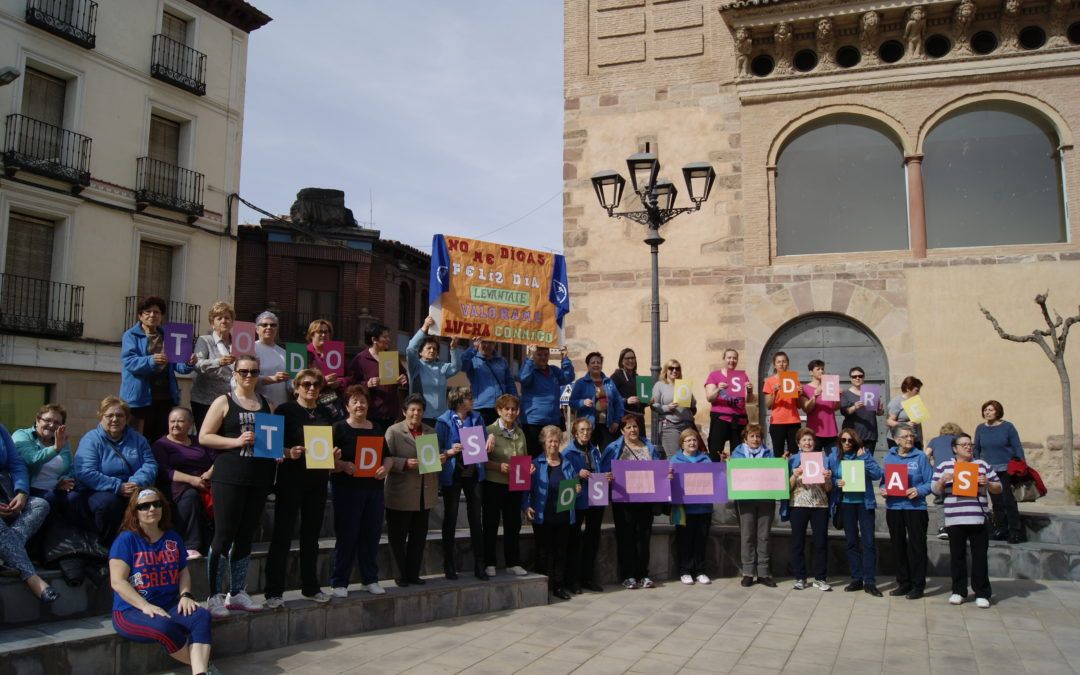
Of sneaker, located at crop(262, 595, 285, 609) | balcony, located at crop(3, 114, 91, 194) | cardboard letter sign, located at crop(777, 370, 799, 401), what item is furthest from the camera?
balcony, located at crop(3, 114, 91, 194)

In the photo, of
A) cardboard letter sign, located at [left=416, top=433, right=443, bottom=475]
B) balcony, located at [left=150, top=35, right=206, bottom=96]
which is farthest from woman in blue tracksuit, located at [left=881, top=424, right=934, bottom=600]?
balcony, located at [left=150, top=35, right=206, bottom=96]

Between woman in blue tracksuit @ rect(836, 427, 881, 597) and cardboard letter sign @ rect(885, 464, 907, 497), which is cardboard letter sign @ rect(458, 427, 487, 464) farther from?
cardboard letter sign @ rect(885, 464, 907, 497)

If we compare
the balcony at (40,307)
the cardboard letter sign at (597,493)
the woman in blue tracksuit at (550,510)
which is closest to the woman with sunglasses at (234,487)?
the woman in blue tracksuit at (550,510)

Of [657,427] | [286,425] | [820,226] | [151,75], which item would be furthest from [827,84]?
[151,75]

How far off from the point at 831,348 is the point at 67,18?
18618 millimetres

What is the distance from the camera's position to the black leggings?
588 cm

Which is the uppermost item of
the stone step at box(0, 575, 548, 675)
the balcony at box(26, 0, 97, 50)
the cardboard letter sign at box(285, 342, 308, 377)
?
the balcony at box(26, 0, 97, 50)

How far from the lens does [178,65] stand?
22.4 meters

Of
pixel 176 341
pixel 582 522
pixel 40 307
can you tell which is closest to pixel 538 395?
pixel 582 522

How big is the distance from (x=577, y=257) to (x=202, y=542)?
1059cm

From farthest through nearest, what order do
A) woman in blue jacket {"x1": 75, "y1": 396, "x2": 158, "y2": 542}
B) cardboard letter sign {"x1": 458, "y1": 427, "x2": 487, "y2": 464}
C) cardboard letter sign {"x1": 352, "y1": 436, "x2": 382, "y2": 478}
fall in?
cardboard letter sign {"x1": 458, "y1": 427, "x2": 487, "y2": 464} < cardboard letter sign {"x1": 352, "y1": 436, "x2": 382, "y2": 478} < woman in blue jacket {"x1": 75, "y1": 396, "x2": 158, "y2": 542}

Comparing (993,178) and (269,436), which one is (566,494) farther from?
(993,178)

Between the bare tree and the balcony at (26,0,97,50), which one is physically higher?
the balcony at (26,0,97,50)

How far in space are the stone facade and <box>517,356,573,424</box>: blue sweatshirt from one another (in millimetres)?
6254
